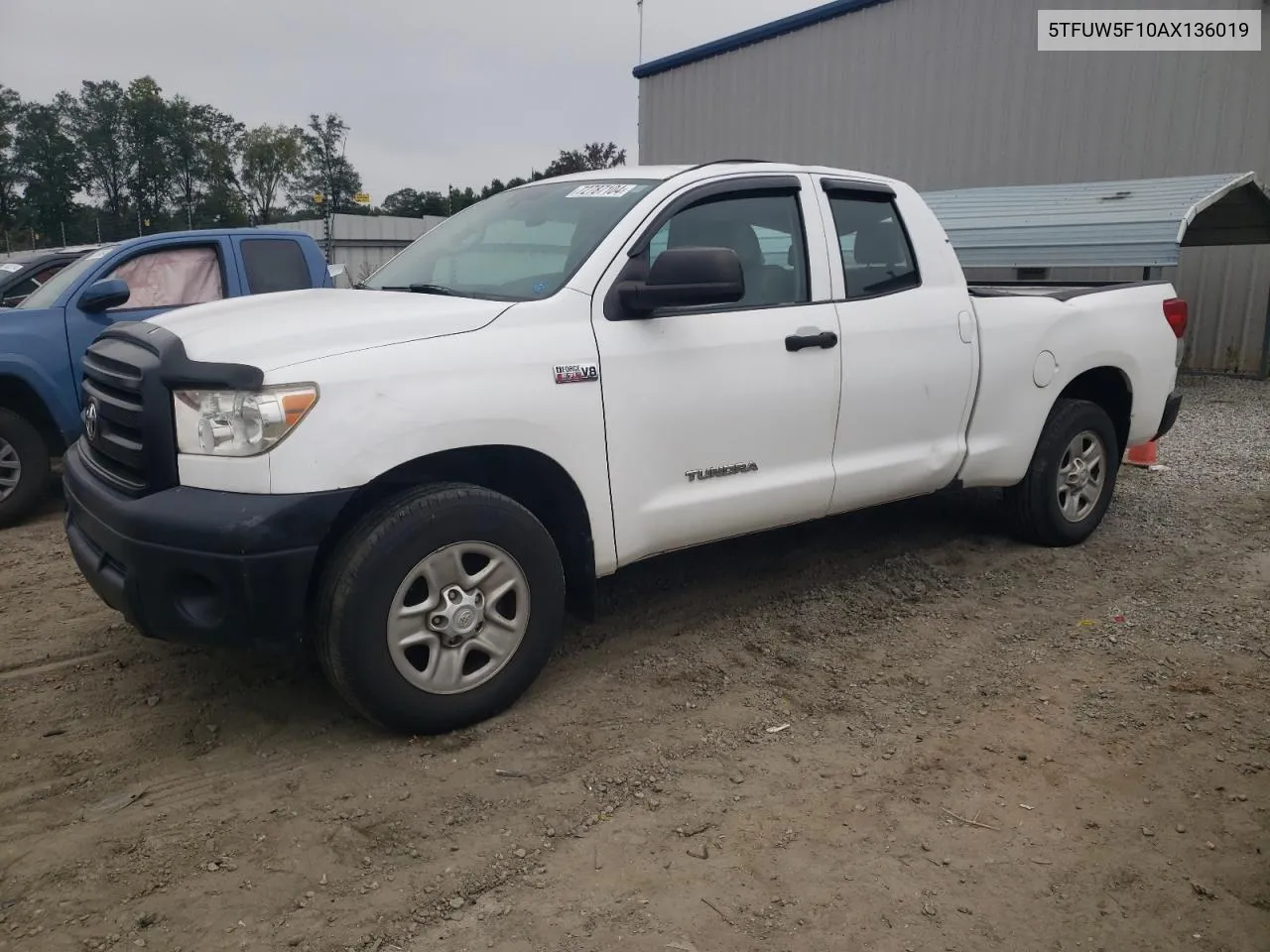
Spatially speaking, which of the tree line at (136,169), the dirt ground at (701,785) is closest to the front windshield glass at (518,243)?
the dirt ground at (701,785)

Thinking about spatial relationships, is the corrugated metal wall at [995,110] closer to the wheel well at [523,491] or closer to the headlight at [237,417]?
the wheel well at [523,491]

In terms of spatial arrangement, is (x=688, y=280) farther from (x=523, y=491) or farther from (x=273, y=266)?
(x=273, y=266)

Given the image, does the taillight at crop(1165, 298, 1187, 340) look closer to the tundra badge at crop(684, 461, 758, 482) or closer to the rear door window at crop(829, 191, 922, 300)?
the rear door window at crop(829, 191, 922, 300)

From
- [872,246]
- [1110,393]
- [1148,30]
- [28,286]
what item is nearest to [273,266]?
[28,286]

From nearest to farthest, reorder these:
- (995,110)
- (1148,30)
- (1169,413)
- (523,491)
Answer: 1. (523,491)
2. (1169,413)
3. (1148,30)
4. (995,110)

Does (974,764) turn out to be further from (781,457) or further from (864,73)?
(864,73)

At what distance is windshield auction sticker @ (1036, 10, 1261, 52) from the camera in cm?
1222

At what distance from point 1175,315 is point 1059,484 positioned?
4.18 feet

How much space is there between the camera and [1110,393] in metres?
5.64

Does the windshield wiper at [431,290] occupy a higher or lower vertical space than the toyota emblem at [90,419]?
higher

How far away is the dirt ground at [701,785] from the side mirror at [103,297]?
2339 mm

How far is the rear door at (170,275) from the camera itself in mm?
6652

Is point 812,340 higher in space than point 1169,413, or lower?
higher

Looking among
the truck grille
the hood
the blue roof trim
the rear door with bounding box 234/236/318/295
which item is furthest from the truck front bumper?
the blue roof trim
